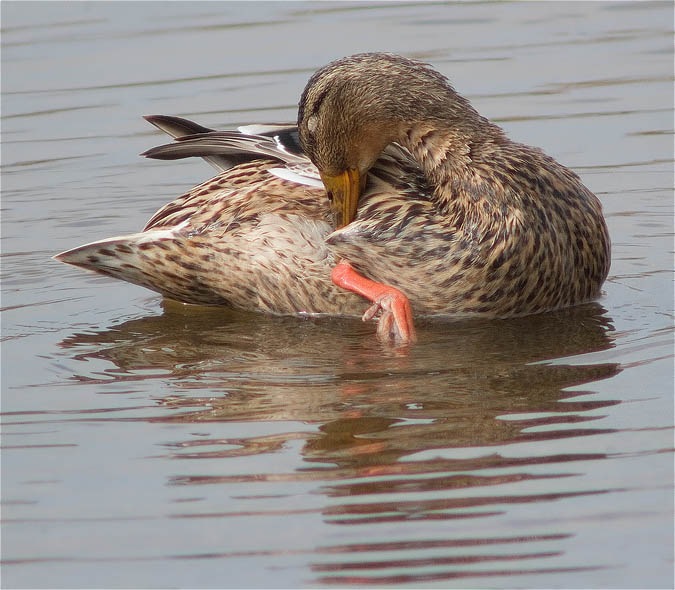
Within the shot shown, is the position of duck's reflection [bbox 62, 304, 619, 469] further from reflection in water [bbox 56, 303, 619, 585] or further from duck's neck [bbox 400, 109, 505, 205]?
duck's neck [bbox 400, 109, 505, 205]

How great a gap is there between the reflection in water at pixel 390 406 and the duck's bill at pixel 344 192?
0.50 m

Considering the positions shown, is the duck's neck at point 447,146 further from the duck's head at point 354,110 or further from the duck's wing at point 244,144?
the duck's wing at point 244,144

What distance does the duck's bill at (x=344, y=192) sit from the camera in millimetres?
6727

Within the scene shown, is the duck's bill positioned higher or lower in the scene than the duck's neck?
lower

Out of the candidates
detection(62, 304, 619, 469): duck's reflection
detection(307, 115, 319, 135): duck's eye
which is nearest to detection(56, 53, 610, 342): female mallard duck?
detection(307, 115, 319, 135): duck's eye

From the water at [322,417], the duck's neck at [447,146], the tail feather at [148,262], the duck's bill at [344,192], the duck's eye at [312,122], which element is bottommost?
the water at [322,417]

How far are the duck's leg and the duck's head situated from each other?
0.81ft

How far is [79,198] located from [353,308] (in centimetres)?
302

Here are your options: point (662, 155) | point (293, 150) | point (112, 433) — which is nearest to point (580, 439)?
point (112, 433)

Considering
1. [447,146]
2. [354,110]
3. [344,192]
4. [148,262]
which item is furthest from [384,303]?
[148,262]

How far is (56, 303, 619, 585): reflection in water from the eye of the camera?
4355 mm

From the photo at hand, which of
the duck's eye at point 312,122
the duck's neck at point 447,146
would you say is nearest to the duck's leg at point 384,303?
the duck's neck at point 447,146

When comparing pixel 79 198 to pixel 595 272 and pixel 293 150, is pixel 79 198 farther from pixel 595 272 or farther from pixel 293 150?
pixel 595 272

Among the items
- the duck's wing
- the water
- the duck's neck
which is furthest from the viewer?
the duck's wing
